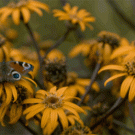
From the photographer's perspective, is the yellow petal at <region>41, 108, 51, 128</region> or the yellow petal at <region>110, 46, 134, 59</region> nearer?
the yellow petal at <region>41, 108, 51, 128</region>

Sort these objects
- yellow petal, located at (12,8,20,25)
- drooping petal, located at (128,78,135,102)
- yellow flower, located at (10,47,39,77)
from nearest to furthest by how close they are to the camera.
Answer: drooping petal, located at (128,78,135,102) < yellow petal, located at (12,8,20,25) < yellow flower, located at (10,47,39,77)

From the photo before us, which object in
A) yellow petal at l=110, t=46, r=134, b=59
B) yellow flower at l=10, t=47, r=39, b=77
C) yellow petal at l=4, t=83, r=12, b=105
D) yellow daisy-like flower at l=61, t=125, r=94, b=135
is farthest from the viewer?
yellow flower at l=10, t=47, r=39, b=77

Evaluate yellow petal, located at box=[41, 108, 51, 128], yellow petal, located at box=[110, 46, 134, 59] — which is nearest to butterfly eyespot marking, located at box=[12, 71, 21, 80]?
yellow petal, located at box=[41, 108, 51, 128]

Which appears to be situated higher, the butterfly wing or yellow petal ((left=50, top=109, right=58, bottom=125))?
the butterfly wing

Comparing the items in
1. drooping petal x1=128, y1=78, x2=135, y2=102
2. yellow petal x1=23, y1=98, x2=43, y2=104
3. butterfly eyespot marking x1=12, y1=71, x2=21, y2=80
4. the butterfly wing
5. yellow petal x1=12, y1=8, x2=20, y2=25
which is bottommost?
drooping petal x1=128, y1=78, x2=135, y2=102

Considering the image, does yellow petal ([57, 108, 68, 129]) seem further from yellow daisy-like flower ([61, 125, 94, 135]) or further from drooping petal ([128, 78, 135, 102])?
drooping petal ([128, 78, 135, 102])

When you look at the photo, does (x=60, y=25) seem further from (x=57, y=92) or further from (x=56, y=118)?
(x=56, y=118)

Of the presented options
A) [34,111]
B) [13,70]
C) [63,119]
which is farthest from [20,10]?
[63,119]

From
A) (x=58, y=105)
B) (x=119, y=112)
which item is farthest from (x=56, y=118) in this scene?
(x=119, y=112)
